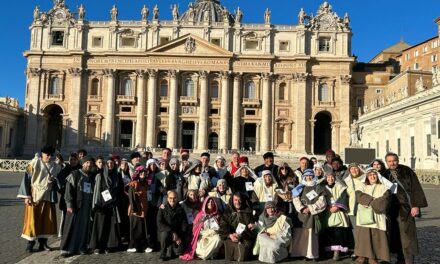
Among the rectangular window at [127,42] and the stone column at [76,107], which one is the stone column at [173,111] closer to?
the rectangular window at [127,42]

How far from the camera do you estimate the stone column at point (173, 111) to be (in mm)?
49062

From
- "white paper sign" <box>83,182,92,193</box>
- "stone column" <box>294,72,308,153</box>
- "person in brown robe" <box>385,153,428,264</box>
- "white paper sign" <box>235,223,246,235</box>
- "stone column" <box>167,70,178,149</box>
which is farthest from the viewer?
"stone column" <box>167,70,178,149</box>

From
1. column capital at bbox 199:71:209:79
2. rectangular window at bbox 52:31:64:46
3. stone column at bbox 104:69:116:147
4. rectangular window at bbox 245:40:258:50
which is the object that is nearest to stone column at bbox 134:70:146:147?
stone column at bbox 104:69:116:147

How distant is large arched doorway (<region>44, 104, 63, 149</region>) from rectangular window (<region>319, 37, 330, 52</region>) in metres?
34.0

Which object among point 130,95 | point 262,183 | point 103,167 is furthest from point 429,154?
point 130,95

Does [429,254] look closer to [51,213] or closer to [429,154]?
[51,213]

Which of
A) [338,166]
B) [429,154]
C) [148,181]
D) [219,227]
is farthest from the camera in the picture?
[429,154]

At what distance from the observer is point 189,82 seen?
166ft

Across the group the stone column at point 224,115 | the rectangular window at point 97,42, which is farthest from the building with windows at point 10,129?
the stone column at point 224,115

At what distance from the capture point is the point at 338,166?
1007 cm

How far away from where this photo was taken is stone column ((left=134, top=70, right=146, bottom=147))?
162ft

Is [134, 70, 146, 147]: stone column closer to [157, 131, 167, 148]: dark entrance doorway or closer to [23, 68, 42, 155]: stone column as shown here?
[157, 131, 167, 148]: dark entrance doorway

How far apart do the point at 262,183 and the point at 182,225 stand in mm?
1988

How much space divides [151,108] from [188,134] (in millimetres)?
5556
